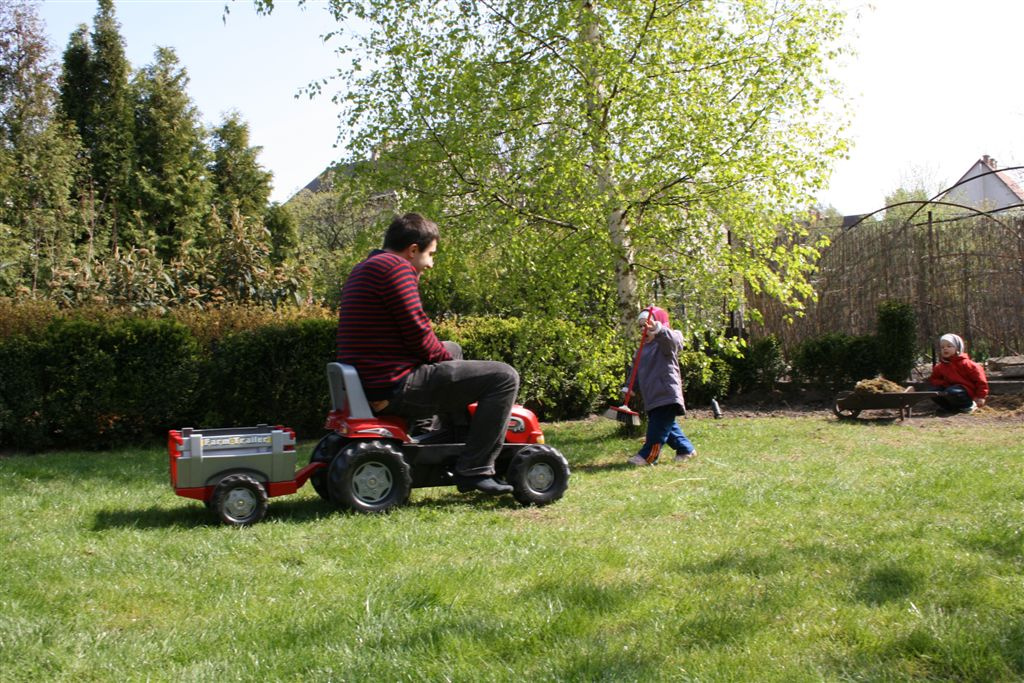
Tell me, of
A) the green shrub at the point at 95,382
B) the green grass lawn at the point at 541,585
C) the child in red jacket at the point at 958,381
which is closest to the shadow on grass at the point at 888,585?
the green grass lawn at the point at 541,585

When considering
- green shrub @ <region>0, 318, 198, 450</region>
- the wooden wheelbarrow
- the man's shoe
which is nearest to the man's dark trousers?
the man's shoe

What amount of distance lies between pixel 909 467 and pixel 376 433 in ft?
13.8

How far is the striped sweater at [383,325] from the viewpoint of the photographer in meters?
5.39

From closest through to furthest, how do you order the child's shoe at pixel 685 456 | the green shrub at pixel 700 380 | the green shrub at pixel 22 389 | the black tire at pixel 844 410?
the child's shoe at pixel 685 456
the green shrub at pixel 22 389
the black tire at pixel 844 410
the green shrub at pixel 700 380

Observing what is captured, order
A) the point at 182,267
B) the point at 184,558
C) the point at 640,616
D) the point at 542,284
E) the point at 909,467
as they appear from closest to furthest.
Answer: the point at 640,616, the point at 184,558, the point at 909,467, the point at 542,284, the point at 182,267

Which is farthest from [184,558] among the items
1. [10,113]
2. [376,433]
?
[10,113]

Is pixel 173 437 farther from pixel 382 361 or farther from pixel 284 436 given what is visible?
pixel 382 361

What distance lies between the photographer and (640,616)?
11.4 ft

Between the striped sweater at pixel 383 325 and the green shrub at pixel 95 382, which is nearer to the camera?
the striped sweater at pixel 383 325

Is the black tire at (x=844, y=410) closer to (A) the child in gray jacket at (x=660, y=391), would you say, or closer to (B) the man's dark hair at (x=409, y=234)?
(A) the child in gray jacket at (x=660, y=391)

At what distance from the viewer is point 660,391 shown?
8008 millimetres

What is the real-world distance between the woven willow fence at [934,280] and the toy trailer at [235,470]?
10135 millimetres

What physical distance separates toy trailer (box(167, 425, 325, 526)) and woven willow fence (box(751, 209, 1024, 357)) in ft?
33.3

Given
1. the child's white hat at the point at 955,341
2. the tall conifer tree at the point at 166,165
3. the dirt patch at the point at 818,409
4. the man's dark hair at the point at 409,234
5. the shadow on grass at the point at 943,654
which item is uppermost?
the tall conifer tree at the point at 166,165
